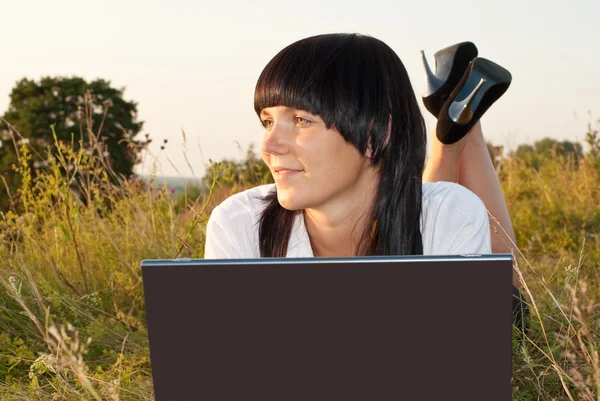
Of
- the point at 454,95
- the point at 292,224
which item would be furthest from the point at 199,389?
the point at 454,95

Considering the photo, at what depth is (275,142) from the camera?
2.12 m

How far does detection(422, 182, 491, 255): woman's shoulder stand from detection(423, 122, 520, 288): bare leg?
3.42ft

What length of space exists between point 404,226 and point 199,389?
1.31m

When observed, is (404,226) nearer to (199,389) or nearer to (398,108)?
(398,108)

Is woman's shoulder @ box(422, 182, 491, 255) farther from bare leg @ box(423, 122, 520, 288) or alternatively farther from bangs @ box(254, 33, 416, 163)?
bare leg @ box(423, 122, 520, 288)

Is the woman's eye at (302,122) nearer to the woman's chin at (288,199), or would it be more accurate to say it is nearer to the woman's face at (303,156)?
the woman's face at (303,156)

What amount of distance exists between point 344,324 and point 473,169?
8.26ft

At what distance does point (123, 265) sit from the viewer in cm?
425

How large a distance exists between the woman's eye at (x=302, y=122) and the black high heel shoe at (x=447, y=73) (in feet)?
4.52

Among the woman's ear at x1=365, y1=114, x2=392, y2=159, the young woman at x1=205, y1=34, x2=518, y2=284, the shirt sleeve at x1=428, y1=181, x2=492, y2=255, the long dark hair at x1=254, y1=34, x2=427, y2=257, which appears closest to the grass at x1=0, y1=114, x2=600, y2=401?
the shirt sleeve at x1=428, y1=181, x2=492, y2=255

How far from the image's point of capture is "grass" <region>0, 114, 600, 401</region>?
2.48 meters

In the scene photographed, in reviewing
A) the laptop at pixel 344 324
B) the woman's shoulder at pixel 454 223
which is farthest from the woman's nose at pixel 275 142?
the laptop at pixel 344 324

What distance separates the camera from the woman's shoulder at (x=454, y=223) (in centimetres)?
233

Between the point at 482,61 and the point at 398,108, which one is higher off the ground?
the point at 482,61
